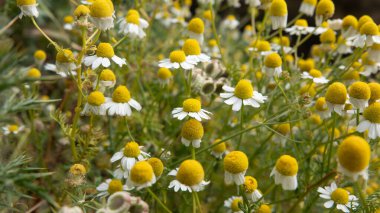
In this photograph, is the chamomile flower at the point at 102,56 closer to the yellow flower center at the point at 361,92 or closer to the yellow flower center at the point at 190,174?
the yellow flower center at the point at 190,174

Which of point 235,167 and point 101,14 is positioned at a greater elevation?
point 101,14

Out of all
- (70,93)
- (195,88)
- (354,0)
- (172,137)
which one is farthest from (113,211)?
(354,0)

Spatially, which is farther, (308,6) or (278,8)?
(308,6)

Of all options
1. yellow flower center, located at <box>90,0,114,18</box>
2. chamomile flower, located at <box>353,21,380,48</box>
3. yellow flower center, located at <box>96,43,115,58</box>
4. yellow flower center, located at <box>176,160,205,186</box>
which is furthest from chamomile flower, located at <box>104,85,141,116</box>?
chamomile flower, located at <box>353,21,380,48</box>

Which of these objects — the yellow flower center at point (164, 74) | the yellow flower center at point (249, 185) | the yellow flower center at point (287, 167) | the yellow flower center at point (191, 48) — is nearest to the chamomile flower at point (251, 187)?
the yellow flower center at point (249, 185)

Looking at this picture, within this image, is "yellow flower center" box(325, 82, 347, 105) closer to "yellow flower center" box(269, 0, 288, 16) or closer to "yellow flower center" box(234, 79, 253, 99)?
"yellow flower center" box(234, 79, 253, 99)

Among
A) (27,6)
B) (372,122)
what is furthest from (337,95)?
(27,6)

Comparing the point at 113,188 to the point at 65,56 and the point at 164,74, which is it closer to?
the point at 65,56

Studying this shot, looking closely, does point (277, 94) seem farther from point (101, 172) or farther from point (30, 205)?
point (30, 205)

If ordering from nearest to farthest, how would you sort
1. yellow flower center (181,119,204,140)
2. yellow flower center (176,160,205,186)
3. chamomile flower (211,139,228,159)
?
yellow flower center (176,160,205,186) < yellow flower center (181,119,204,140) < chamomile flower (211,139,228,159)
